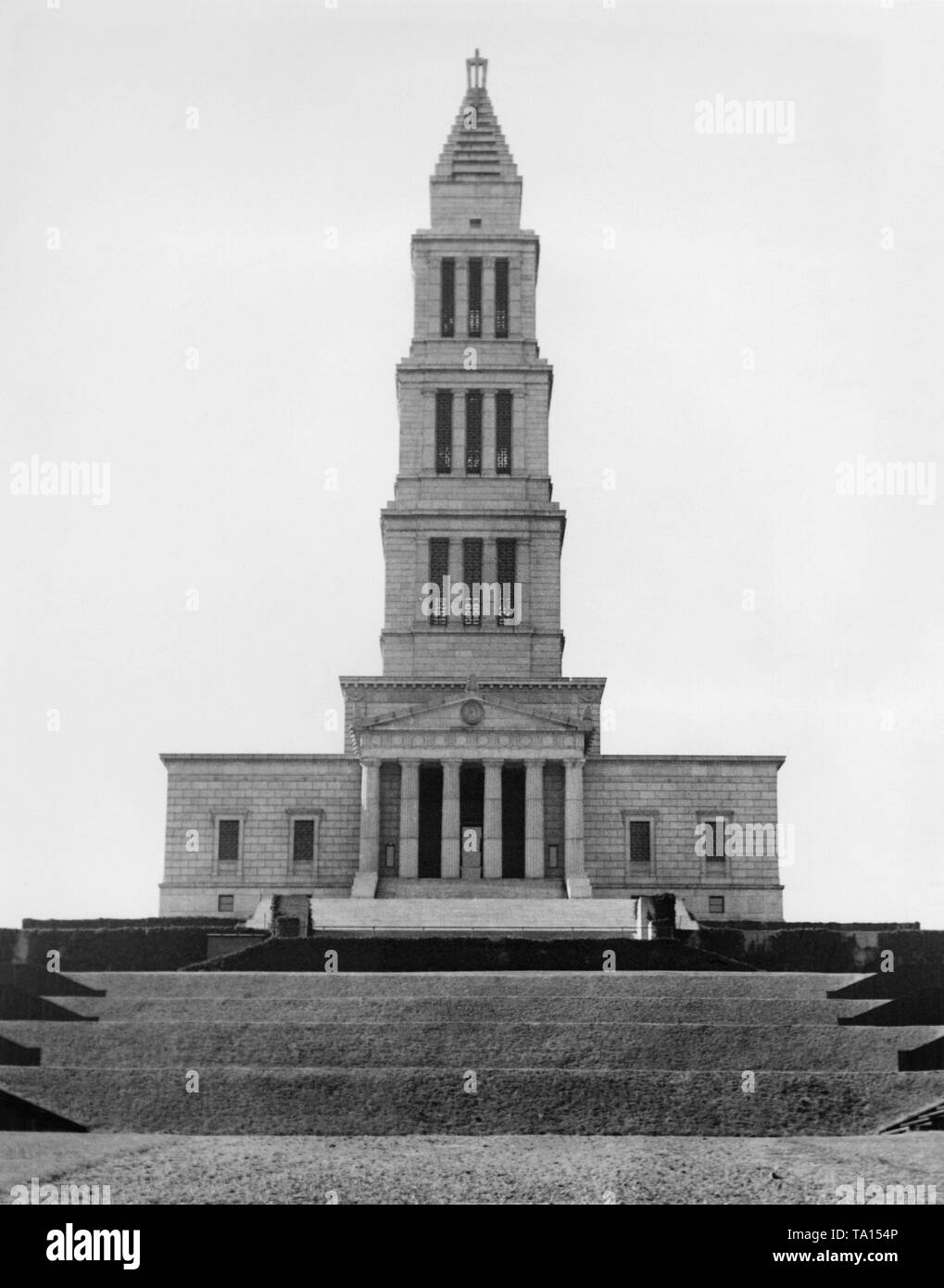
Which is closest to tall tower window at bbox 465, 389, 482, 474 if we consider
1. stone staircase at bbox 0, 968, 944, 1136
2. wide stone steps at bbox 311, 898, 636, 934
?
wide stone steps at bbox 311, 898, 636, 934

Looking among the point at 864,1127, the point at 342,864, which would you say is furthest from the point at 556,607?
the point at 864,1127

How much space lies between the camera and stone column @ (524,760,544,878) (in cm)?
5919

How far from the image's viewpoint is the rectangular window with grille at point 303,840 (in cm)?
6041

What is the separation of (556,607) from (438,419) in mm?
8732

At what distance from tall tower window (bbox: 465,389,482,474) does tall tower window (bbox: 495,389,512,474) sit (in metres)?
0.65

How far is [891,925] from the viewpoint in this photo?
50.6 metres

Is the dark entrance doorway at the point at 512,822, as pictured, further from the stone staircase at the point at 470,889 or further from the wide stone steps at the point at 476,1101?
the wide stone steps at the point at 476,1101

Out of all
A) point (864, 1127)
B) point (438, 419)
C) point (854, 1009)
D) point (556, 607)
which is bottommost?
point (864, 1127)

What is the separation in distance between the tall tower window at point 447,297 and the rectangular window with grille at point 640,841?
2079cm

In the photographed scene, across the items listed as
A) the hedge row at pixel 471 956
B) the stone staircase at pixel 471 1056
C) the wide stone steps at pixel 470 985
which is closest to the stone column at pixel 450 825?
the hedge row at pixel 471 956

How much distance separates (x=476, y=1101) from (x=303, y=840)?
3437cm
